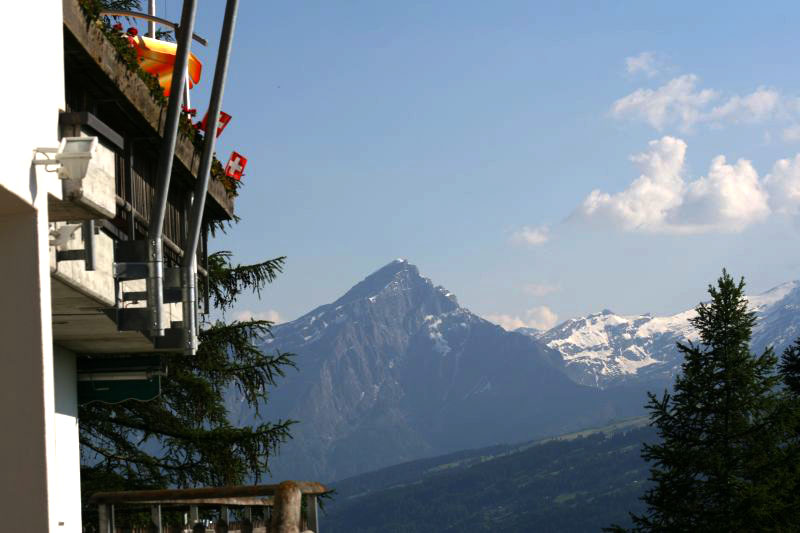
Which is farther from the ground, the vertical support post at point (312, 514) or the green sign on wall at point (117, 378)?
the green sign on wall at point (117, 378)

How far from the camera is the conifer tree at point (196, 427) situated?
27.3 metres

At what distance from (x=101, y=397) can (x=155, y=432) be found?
1170 cm

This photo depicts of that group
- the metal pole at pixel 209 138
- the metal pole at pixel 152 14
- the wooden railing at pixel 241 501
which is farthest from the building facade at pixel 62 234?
the metal pole at pixel 152 14

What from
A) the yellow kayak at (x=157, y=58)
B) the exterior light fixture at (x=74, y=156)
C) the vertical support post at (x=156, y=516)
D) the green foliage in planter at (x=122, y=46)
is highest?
the yellow kayak at (x=157, y=58)

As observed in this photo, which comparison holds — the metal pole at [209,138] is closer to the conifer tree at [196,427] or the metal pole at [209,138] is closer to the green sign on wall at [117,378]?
the green sign on wall at [117,378]

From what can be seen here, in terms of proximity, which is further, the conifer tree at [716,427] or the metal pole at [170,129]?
the conifer tree at [716,427]

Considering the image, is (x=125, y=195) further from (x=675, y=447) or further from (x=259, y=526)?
(x=675, y=447)

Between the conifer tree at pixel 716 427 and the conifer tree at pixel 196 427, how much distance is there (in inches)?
516

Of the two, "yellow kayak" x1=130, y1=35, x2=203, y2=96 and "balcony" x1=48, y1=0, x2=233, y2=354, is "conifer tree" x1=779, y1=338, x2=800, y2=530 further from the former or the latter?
"yellow kayak" x1=130, y1=35, x2=203, y2=96

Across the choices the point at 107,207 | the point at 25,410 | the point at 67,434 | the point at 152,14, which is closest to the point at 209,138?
the point at 107,207

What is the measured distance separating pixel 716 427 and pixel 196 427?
16.4 meters

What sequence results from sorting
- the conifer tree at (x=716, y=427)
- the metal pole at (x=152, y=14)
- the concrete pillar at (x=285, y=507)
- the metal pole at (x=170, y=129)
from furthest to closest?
the conifer tree at (x=716, y=427) → the metal pole at (x=152, y=14) → the metal pole at (x=170, y=129) → the concrete pillar at (x=285, y=507)

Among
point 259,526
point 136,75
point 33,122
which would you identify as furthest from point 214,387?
point 33,122

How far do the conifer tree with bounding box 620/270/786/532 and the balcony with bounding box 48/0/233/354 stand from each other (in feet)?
78.4
